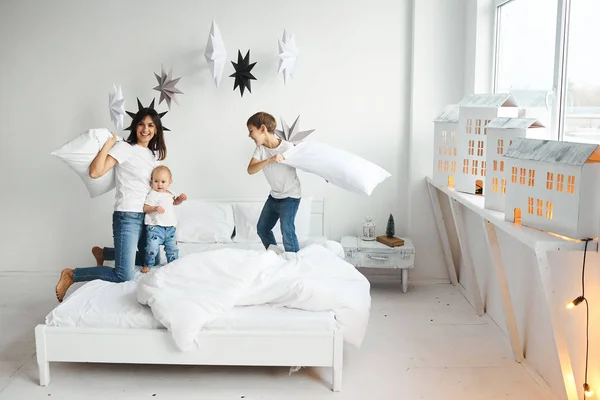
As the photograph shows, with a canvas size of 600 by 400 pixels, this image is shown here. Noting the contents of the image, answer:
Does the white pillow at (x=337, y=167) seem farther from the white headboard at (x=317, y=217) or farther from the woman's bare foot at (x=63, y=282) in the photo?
the woman's bare foot at (x=63, y=282)

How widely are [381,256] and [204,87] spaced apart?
6.49 feet

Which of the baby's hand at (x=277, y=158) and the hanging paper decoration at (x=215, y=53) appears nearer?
the baby's hand at (x=277, y=158)

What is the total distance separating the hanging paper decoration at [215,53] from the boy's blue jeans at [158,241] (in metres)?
1.45

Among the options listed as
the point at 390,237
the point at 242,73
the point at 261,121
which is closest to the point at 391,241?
the point at 390,237

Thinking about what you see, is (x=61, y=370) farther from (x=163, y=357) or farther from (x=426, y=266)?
(x=426, y=266)

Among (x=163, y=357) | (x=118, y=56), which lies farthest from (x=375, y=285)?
(x=118, y=56)

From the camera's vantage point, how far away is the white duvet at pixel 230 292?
339 cm

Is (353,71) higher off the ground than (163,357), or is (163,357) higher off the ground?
(353,71)

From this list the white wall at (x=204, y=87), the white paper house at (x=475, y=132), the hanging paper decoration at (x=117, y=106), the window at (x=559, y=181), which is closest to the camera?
the window at (x=559, y=181)

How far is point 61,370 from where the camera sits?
147 inches

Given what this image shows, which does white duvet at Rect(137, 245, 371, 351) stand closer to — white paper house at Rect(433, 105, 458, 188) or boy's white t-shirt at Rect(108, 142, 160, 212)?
boy's white t-shirt at Rect(108, 142, 160, 212)

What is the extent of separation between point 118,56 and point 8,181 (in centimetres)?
142

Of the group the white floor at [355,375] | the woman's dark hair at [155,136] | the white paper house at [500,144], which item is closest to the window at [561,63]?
the white paper house at [500,144]

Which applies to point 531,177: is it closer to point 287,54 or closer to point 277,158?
point 277,158
